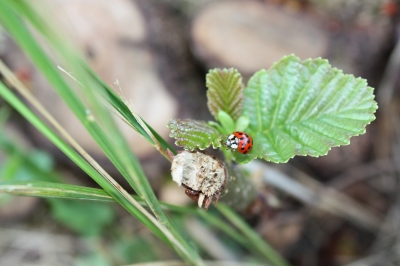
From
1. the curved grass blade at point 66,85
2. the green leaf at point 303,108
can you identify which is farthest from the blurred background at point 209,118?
the curved grass blade at point 66,85

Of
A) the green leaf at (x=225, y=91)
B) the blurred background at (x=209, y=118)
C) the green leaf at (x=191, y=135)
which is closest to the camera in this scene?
the green leaf at (x=191, y=135)

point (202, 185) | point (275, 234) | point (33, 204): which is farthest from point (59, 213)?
point (202, 185)

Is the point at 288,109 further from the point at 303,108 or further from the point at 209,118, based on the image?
the point at 209,118

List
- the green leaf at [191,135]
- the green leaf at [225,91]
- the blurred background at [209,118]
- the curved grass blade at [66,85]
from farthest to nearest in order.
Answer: the blurred background at [209,118]
the green leaf at [225,91]
the green leaf at [191,135]
the curved grass blade at [66,85]

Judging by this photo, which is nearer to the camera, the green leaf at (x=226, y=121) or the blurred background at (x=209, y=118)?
the green leaf at (x=226, y=121)

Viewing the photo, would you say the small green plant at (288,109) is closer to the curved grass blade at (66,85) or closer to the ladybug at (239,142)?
the ladybug at (239,142)

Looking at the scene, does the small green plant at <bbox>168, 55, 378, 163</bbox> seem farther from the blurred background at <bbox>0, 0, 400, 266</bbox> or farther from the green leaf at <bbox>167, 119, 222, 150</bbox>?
the blurred background at <bbox>0, 0, 400, 266</bbox>
